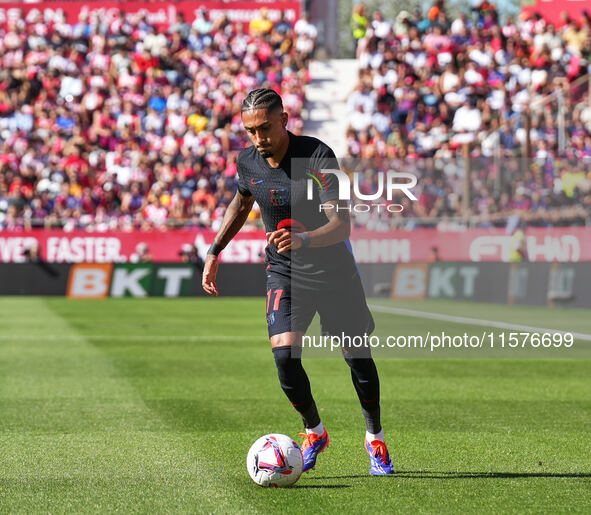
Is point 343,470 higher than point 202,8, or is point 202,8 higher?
point 202,8

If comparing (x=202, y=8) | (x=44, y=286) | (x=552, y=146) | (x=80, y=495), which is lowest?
(x=44, y=286)

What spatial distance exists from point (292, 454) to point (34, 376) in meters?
6.51

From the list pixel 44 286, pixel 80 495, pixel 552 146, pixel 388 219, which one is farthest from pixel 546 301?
pixel 80 495

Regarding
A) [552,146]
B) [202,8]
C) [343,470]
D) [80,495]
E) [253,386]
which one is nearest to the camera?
[80,495]

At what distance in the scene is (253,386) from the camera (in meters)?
11.4

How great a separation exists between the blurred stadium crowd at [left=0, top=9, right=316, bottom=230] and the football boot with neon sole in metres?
22.8

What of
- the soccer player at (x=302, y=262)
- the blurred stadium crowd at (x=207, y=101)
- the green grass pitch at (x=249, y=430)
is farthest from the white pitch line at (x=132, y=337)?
the soccer player at (x=302, y=262)

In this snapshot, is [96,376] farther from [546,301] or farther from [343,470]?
[546,301]

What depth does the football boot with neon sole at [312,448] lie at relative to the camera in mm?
6668

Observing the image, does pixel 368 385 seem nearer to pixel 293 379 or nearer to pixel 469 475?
pixel 293 379

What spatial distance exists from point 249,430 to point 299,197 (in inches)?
105

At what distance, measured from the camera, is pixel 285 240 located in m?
6.05

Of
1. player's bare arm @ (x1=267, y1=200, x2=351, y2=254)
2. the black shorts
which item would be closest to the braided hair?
player's bare arm @ (x1=267, y1=200, x2=351, y2=254)

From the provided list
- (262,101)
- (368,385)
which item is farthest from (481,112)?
(262,101)
